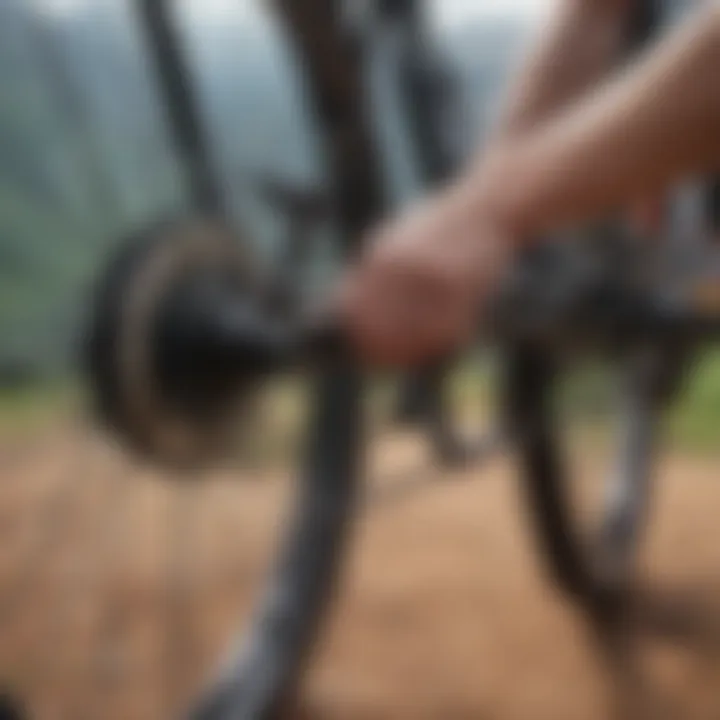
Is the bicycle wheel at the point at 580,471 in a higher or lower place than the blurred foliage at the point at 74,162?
lower

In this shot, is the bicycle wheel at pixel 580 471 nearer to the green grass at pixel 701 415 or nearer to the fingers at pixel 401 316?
the green grass at pixel 701 415

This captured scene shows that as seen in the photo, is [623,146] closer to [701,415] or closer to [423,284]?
[423,284]

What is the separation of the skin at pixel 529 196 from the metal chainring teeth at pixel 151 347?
0.84ft

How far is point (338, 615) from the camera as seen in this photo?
1144mm

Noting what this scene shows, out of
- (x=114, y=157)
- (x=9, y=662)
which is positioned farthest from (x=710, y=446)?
(x=9, y=662)

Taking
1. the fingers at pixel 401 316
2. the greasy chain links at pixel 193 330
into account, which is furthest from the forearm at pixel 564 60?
the fingers at pixel 401 316

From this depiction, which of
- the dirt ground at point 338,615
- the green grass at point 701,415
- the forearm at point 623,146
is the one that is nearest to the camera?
the forearm at point 623,146

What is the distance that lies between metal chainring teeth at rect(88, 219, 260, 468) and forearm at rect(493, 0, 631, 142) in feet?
0.59

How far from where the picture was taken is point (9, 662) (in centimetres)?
98

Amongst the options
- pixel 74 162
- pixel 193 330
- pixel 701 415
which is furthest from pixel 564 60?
pixel 701 415

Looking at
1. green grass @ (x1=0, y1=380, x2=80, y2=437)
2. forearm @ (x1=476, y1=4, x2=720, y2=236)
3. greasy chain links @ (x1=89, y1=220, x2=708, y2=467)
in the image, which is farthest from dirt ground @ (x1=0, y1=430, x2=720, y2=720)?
forearm @ (x1=476, y1=4, x2=720, y2=236)

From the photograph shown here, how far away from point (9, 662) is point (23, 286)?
11.6 inches

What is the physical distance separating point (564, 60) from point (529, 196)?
1.00 feet

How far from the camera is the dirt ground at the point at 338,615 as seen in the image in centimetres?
98
